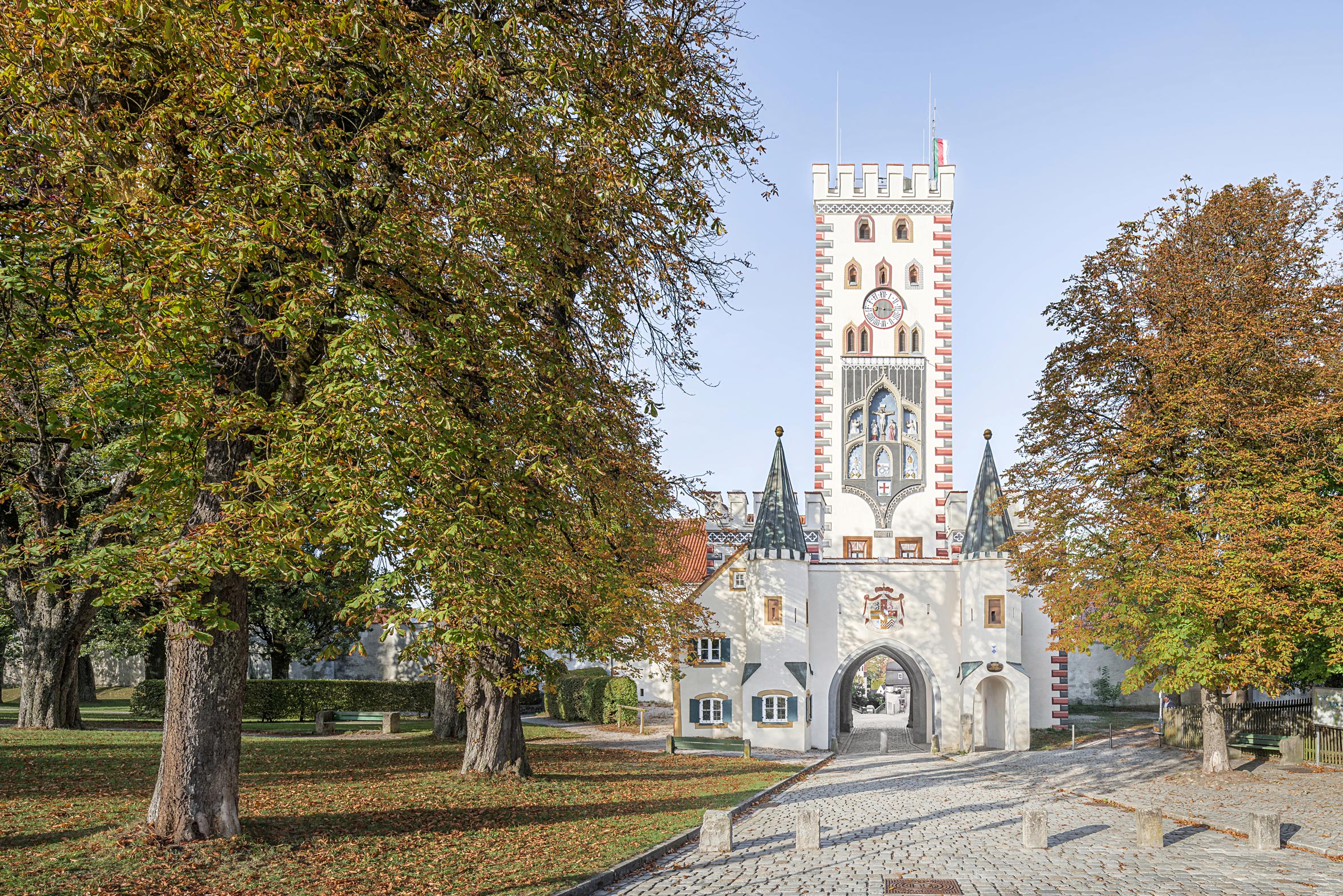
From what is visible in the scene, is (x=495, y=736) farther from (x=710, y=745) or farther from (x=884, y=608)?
(x=884, y=608)

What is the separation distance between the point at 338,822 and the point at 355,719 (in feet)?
76.1

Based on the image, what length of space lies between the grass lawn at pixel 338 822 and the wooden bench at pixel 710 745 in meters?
6.10

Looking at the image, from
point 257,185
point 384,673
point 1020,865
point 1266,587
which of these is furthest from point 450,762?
point 384,673

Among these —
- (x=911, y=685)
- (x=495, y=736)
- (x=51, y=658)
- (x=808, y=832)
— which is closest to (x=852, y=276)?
(x=911, y=685)

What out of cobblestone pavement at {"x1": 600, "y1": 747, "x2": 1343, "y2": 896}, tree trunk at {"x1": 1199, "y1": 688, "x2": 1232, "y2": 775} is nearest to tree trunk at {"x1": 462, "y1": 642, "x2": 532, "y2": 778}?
cobblestone pavement at {"x1": 600, "y1": 747, "x2": 1343, "y2": 896}

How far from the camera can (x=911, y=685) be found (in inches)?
1626

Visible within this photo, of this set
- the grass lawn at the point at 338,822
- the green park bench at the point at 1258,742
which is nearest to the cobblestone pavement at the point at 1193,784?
the green park bench at the point at 1258,742

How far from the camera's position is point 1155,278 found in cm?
2356

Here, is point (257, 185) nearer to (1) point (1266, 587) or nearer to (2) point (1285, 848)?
(2) point (1285, 848)

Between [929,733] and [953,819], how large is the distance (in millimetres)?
20713

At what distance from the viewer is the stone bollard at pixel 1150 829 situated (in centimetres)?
1374

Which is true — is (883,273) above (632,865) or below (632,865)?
above

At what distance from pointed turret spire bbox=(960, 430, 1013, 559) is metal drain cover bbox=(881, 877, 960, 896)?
2492 centimetres

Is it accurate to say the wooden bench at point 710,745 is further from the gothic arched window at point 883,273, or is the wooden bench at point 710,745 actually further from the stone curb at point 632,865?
the gothic arched window at point 883,273
